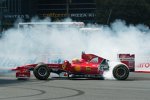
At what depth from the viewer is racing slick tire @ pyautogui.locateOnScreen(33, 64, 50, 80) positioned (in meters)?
25.4

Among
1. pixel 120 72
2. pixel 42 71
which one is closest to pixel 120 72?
pixel 120 72

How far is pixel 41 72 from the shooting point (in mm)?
25484

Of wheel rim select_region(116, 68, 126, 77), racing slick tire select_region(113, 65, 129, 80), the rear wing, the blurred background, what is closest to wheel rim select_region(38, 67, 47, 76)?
racing slick tire select_region(113, 65, 129, 80)

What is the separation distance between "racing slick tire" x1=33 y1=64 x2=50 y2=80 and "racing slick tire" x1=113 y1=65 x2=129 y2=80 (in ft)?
10.2

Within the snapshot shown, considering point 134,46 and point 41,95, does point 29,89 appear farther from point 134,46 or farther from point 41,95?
point 134,46

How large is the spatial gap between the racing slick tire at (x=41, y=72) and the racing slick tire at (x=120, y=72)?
3096 millimetres

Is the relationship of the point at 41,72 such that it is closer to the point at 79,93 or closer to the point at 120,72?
the point at 120,72

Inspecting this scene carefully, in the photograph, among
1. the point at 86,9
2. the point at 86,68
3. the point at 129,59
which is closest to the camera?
the point at 86,68

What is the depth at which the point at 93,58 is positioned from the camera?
25797 mm

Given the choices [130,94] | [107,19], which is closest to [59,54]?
[130,94]

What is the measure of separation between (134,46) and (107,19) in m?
48.4

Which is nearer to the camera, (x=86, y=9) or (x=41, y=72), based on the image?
(x=41, y=72)

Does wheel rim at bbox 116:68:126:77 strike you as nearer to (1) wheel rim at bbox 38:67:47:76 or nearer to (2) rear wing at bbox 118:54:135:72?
(1) wheel rim at bbox 38:67:47:76

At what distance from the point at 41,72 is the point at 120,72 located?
143 inches
